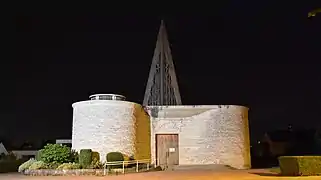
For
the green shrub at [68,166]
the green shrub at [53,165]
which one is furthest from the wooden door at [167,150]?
the green shrub at [53,165]

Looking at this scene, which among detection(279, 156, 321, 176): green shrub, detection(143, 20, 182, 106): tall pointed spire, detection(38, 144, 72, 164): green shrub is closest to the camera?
detection(279, 156, 321, 176): green shrub

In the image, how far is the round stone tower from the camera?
25109 mm

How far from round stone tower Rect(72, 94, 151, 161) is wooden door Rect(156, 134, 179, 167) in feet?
9.52

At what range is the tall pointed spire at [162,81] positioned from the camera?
108 feet

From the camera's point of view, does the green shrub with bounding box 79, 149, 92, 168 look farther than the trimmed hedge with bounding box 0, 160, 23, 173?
No

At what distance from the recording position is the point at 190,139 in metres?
28.7

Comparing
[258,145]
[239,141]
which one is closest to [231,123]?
[239,141]

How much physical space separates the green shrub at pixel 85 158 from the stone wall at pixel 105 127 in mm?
1281

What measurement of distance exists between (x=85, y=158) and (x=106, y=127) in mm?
2593

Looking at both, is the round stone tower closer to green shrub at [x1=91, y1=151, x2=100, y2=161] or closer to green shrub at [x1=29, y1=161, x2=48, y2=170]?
green shrub at [x1=91, y1=151, x2=100, y2=161]

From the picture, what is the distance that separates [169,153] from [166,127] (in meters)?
1.90

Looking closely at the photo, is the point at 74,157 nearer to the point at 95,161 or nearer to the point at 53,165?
the point at 95,161

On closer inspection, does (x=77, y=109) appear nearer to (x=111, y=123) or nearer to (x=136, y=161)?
(x=111, y=123)

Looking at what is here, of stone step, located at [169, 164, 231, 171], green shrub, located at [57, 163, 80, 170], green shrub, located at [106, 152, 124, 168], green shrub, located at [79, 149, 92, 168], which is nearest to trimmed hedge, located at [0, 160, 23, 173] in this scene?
green shrub, located at [57, 163, 80, 170]
